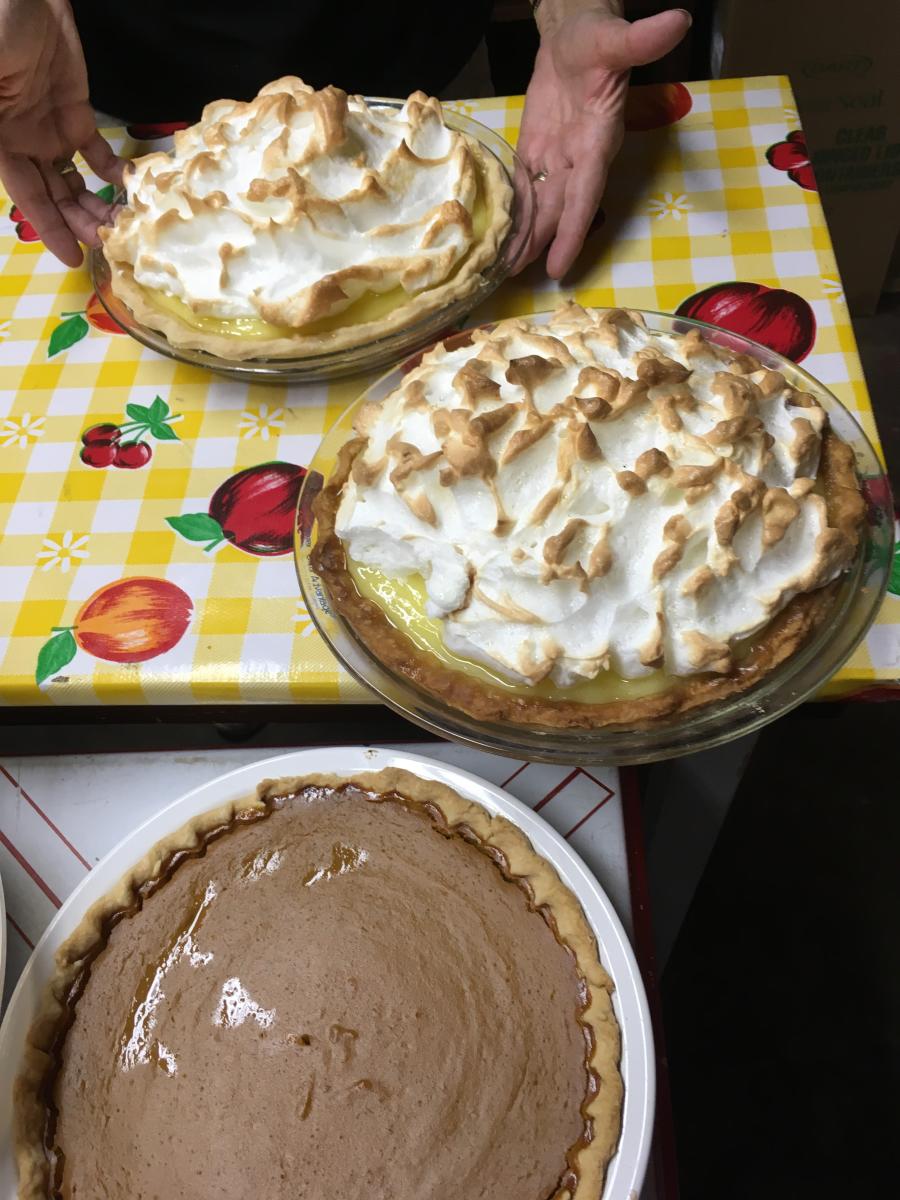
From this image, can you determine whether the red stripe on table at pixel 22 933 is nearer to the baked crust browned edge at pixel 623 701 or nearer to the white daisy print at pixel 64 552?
the white daisy print at pixel 64 552

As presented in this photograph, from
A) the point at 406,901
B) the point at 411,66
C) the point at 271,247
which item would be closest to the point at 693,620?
the point at 406,901

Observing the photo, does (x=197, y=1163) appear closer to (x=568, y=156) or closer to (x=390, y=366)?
(x=390, y=366)

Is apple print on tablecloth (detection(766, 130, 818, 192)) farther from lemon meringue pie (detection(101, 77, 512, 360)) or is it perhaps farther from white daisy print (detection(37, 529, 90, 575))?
white daisy print (detection(37, 529, 90, 575))

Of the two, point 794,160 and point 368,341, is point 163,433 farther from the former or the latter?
point 794,160

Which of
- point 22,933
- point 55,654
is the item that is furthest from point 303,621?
point 22,933

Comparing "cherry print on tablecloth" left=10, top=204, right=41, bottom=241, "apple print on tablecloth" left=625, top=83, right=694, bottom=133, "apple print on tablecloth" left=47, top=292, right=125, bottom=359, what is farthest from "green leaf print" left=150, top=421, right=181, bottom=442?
"apple print on tablecloth" left=625, top=83, right=694, bottom=133
